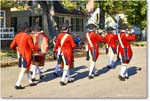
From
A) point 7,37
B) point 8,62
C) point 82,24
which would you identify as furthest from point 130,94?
point 82,24

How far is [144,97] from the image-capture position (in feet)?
32.9

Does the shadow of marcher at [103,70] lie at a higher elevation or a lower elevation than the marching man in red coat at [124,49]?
lower

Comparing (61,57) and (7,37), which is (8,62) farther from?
(7,37)

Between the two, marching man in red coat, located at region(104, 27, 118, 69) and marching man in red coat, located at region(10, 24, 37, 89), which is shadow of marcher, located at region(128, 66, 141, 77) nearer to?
marching man in red coat, located at region(104, 27, 118, 69)

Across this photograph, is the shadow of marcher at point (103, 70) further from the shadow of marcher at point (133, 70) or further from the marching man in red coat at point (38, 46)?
the marching man in red coat at point (38, 46)

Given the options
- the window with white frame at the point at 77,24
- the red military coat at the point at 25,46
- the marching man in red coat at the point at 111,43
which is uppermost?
the red military coat at the point at 25,46

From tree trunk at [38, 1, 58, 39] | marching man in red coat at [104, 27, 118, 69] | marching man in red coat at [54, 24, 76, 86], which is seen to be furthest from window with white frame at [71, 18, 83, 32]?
marching man in red coat at [54, 24, 76, 86]

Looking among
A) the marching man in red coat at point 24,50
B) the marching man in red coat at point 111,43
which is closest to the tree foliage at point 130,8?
the marching man in red coat at point 111,43

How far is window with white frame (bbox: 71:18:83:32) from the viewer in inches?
1673

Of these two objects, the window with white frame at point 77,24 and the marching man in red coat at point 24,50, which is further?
the window with white frame at point 77,24

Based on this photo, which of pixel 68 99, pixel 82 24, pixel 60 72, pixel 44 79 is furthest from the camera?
pixel 82 24

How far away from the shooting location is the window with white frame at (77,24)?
1673 inches

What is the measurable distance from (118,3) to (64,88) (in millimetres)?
28505

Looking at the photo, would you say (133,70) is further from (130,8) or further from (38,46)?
(130,8)
